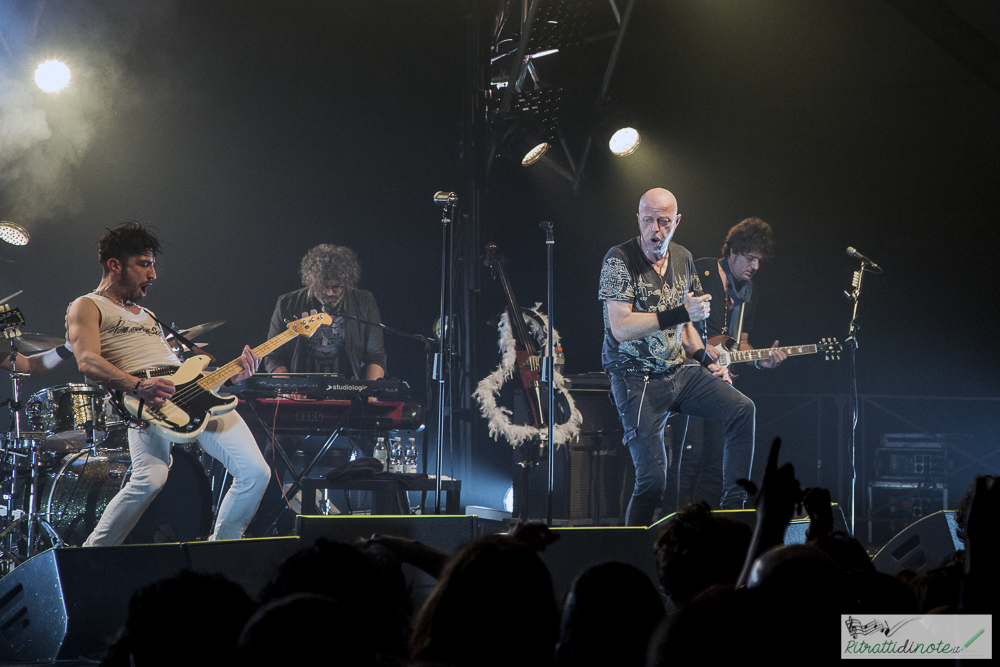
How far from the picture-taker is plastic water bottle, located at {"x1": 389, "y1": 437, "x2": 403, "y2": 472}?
767 centimetres

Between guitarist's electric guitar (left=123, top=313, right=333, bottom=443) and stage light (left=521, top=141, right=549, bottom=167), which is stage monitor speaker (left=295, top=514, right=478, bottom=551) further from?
stage light (left=521, top=141, right=549, bottom=167)

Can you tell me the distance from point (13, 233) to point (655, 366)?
6.42 m

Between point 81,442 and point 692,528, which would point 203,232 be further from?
point 692,528

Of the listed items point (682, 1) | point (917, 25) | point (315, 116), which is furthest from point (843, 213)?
point (315, 116)

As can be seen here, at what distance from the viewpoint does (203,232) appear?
9.39m

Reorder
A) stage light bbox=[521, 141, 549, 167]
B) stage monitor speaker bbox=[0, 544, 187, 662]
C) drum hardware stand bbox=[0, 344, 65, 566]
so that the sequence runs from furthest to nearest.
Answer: stage light bbox=[521, 141, 549, 167] < drum hardware stand bbox=[0, 344, 65, 566] < stage monitor speaker bbox=[0, 544, 187, 662]

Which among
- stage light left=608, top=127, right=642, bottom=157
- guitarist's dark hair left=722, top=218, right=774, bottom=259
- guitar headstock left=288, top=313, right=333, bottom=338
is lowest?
guitar headstock left=288, top=313, right=333, bottom=338

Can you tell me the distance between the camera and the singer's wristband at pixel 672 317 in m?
4.99

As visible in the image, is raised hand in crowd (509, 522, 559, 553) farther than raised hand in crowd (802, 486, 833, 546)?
No

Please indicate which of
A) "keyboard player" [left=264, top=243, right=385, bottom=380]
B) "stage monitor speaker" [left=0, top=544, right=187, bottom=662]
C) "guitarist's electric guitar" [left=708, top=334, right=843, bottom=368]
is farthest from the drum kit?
"guitarist's electric guitar" [left=708, top=334, right=843, bottom=368]

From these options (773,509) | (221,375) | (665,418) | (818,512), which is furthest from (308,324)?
(773,509)

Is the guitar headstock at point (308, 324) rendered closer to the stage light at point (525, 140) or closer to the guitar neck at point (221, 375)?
the guitar neck at point (221, 375)

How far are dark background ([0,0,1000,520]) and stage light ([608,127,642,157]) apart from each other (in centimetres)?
116

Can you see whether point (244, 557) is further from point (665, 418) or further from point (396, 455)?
point (396, 455)
